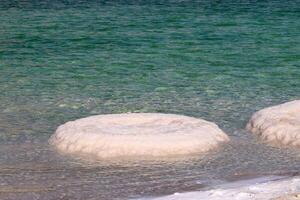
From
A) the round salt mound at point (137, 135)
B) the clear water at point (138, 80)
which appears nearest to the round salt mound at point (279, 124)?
the clear water at point (138, 80)

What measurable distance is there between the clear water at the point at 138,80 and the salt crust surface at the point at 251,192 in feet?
1.28

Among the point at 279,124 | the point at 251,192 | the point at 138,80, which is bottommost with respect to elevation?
the point at 138,80

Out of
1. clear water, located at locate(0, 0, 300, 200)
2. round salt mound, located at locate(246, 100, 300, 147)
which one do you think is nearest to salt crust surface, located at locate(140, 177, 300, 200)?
clear water, located at locate(0, 0, 300, 200)

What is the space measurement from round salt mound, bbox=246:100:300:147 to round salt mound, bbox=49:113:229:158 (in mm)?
416

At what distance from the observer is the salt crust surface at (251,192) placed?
22.1 ft

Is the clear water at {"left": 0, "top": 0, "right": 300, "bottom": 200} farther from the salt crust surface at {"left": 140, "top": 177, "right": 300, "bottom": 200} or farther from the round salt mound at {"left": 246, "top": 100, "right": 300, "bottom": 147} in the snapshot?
the salt crust surface at {"left": 140, "top": 177, "right": 300, "bottom": 200}

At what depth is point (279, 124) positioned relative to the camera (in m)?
9.22

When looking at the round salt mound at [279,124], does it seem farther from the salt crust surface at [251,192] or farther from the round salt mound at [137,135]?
the salt crust surface at [251,192]

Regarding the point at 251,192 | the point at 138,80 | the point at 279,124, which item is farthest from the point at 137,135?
the point at 138,80

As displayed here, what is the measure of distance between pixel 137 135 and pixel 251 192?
2030mm

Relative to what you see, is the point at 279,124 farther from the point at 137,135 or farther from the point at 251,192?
the point at 251,192

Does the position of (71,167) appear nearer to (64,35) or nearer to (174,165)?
(174,165)

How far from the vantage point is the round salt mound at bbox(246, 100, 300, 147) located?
8.98m

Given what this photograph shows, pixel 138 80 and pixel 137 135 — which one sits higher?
pixel 137 135
